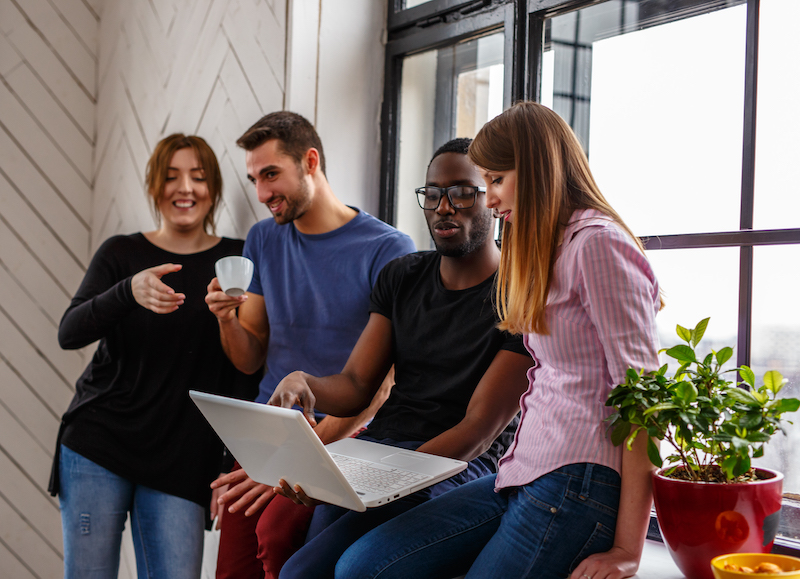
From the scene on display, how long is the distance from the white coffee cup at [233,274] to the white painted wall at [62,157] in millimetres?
625

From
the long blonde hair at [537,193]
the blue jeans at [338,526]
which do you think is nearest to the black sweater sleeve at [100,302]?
the blue jeans at [338,526]

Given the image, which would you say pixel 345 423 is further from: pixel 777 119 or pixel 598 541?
pixel 777 119

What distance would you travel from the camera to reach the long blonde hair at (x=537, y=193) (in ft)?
3.76

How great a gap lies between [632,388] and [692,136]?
742 millimetres

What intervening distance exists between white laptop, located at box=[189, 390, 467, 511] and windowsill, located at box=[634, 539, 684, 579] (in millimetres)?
355

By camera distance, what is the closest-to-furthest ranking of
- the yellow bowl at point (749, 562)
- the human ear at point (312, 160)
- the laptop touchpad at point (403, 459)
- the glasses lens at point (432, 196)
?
the yellow bowl at point (749, 562) → the laptop touchpad at point (403, 459) → the glasses lens at point (432, 196) → the human ear at point (312, 160)

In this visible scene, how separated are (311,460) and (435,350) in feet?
1.53

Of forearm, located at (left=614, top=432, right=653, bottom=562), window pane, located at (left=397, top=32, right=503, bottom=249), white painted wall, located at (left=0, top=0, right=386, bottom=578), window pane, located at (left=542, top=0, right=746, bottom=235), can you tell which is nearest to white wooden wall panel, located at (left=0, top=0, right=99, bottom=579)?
white painted wall, located at (left=0, top=0, right=386, bottom=578)

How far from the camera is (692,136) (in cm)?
149

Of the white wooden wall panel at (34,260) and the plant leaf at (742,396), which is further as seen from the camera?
the white wooden wall panel at (34,260)

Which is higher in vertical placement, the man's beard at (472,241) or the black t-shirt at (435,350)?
the man's beard at (472,241)

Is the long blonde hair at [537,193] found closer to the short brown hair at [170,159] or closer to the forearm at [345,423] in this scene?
the forearm at [345,423]

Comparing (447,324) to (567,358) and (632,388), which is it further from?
(632,388)

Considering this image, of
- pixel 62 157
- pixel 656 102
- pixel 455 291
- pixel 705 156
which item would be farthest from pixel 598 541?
pixel 62 157
